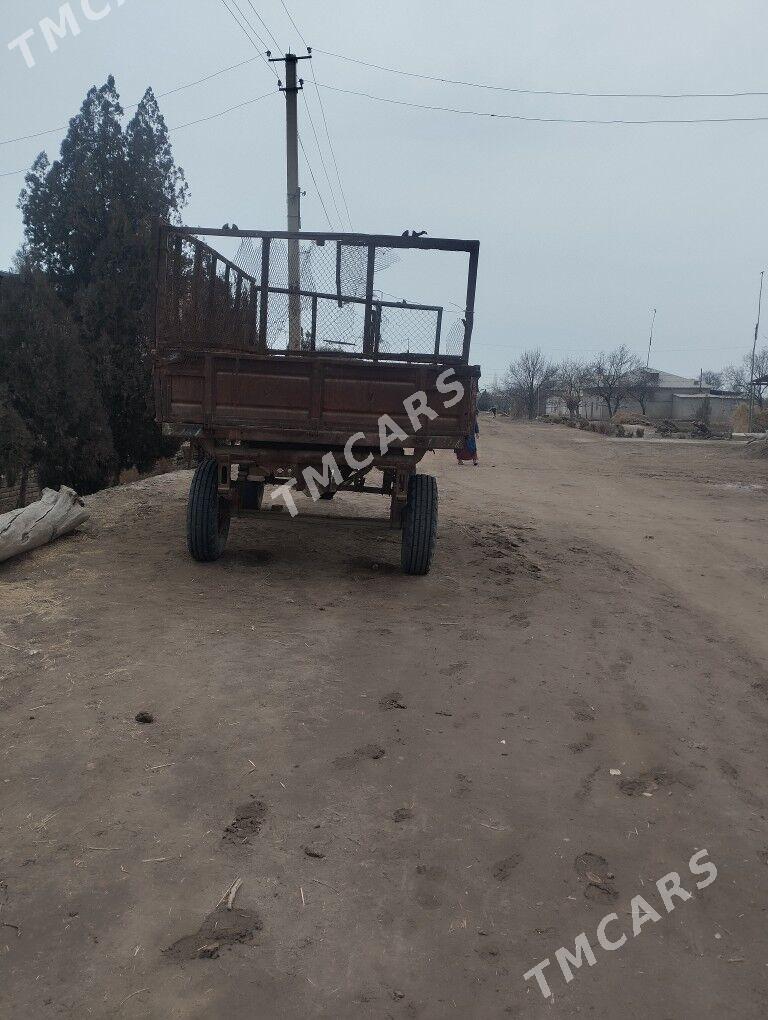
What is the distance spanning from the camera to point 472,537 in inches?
330

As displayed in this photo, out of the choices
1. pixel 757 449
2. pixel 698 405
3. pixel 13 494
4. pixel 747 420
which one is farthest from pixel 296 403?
pixel 698 405

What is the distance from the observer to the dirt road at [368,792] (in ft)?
7.10

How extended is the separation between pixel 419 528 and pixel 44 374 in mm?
9273

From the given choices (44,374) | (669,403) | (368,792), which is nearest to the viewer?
(368,792)

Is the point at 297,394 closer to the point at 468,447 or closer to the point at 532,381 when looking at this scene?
the point at 468,447

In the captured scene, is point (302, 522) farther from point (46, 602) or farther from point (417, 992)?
point (417, 992)

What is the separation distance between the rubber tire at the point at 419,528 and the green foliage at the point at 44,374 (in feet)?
28.4

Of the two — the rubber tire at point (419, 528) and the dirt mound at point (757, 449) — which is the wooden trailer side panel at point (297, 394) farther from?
the dirt mound at point (757, 449)

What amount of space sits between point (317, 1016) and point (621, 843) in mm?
1361

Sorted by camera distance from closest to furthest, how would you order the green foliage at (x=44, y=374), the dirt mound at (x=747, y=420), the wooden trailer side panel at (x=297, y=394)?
the wooden trailer side panel at (x=297, y=394)
the green foliage at (x=44, y=374)
the dirt mound at (x=747, y=420)

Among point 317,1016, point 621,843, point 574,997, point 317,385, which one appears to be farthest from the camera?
point 317,385

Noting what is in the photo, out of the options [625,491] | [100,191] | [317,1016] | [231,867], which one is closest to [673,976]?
[317,1016]
